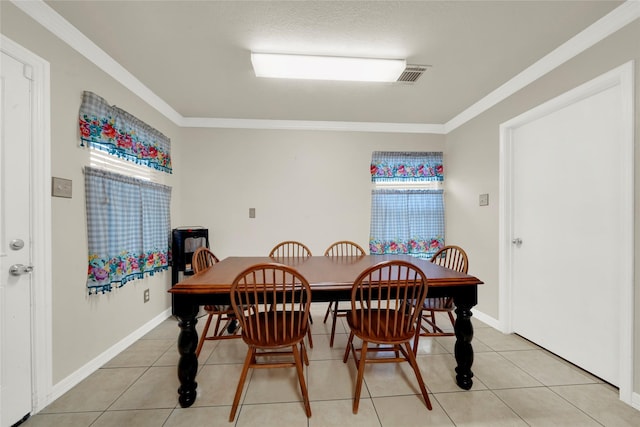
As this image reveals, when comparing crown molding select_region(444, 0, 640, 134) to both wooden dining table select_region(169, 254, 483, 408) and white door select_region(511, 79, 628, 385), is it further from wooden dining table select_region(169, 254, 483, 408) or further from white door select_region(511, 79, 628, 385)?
wooden dining table select_region(169, 254, 483, 408)

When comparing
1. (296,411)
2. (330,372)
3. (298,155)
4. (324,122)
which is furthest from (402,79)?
(296,411)

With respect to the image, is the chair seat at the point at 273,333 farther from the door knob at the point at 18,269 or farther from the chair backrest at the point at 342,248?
the door knob at the point at 18,269

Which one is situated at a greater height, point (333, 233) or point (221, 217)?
point (221, 217)

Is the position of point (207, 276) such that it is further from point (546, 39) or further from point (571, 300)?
point (546, 39)

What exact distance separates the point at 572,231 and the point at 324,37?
2.43 meters

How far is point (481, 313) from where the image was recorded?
2.82 metres

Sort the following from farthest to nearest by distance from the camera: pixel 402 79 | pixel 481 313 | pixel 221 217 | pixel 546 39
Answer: pixel 221 217 < pixel 481 313 < pixel 402 79 < pixel 546 39

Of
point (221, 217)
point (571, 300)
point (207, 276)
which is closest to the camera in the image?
point (207, 276)

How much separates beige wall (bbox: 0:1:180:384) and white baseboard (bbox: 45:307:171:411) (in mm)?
33

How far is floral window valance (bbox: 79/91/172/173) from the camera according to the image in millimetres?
1836

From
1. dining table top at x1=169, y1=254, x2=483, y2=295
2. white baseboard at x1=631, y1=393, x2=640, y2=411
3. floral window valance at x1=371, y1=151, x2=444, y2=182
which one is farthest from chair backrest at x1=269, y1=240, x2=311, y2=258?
white baseboard at x1=631, y1=393, x2=640, y2=411

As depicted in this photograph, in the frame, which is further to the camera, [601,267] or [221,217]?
[221,217]

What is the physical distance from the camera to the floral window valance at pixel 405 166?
11.2 ft

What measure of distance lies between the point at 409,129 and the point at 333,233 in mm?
1803
